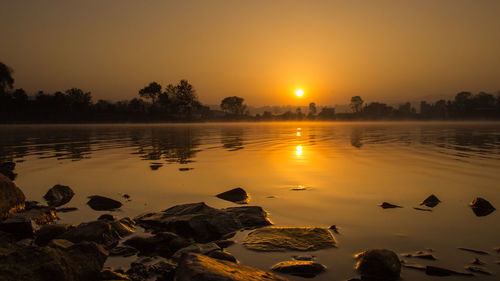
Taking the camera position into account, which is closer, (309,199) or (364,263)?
(364,263)

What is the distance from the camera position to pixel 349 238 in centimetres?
661

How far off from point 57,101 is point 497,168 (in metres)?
171

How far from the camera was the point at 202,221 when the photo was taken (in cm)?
705

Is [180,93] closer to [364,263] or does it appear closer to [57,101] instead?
[57,101]

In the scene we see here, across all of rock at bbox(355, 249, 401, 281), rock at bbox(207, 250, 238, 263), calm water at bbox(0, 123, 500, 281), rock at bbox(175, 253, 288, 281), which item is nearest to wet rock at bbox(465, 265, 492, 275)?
calm water at bbox(0, 123, 500, 281)

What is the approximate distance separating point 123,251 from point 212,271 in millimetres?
2730

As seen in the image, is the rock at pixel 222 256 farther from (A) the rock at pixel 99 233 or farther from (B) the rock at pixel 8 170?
(B) the rock at pixel 8 170

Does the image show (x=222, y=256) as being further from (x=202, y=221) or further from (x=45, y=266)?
(x=45, y=266)

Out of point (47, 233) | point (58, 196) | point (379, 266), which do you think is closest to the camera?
point (379, 266)

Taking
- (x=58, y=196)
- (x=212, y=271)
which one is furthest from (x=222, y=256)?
(x=58, y=196)

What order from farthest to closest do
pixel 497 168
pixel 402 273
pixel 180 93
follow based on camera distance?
1. pixel 180 93
2. pixel 497 168
3. pixel 402 273

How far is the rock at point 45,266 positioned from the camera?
12.9ft

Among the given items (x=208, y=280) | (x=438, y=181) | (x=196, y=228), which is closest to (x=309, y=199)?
(x=196, y=228)

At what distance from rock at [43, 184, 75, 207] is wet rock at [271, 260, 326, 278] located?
7.15 metres
